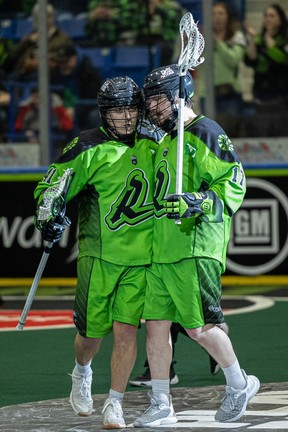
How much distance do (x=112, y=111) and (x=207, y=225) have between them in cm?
67

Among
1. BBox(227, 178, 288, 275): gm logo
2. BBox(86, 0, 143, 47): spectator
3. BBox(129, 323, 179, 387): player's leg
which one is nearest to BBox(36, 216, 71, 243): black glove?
BBox(129, 323, 179, 387): player's leg

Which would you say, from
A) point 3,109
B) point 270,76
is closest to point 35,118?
point 3,109

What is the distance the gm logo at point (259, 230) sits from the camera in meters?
11.4

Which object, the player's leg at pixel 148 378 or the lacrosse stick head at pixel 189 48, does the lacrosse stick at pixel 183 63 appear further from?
the player's leg at pixel 148 378

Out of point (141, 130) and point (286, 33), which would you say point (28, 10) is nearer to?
point (286, 33)

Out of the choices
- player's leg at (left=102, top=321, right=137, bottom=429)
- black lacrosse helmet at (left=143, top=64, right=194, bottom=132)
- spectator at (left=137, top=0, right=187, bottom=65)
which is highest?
black lacrosse helmet at (left=143, top=64, right=194, bottom=132)

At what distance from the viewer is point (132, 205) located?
571cm

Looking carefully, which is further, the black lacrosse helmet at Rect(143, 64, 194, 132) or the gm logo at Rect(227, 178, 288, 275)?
the gm logo at Rect(227, 178, 288, 275)

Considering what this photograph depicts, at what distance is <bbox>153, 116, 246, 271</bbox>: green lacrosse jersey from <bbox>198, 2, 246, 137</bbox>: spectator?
20.9ft

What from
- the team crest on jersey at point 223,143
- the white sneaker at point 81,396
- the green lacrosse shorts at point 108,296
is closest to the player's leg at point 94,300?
the green lacrosse shorts at point 108,296

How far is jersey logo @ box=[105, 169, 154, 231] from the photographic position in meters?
5.70

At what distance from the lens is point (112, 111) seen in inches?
226

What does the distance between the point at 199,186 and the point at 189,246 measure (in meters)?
0.28

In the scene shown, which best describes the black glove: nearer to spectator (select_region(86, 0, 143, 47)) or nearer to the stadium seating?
the stadium seating
